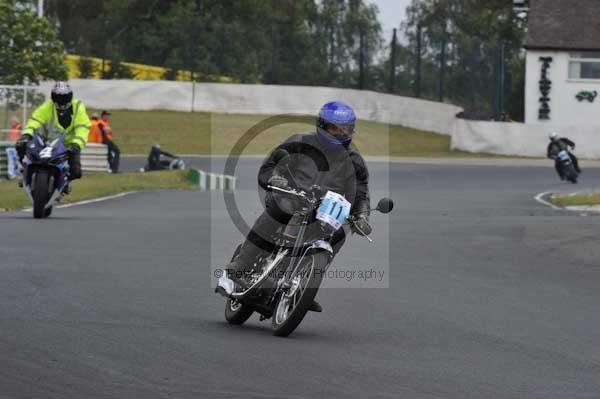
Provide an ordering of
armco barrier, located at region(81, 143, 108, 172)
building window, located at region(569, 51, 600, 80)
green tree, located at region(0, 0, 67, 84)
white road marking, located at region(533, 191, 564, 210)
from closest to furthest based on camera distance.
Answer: white road marking, located at region(533, 191, 564, 210) → armco barrier, located at region(81, 143, 108, 172) → green tree, located at region(0, 0, 67, 84) → building window, located at region(569, 51, 600, 80)

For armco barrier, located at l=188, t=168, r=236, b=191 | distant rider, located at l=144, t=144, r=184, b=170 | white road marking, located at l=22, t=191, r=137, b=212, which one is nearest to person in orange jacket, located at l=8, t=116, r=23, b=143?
armco barrier, located at l=188, t=168, r=236, b=191

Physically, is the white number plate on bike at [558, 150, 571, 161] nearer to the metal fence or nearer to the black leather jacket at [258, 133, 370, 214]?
the metal fence

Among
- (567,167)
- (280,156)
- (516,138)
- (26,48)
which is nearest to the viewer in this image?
(280,156)

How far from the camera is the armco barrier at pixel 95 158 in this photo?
112 feet

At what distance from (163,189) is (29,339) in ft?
67.6

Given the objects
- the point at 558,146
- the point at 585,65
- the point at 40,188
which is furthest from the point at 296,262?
the point at 585,65

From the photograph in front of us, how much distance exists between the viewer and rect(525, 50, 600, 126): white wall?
4631cm

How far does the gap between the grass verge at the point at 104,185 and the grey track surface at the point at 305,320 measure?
393cm

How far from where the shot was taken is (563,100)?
153 feet

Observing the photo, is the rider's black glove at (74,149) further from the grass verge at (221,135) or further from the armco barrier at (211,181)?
the grass verge at (221,135)

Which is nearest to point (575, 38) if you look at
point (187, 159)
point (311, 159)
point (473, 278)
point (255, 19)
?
point (187, 159)

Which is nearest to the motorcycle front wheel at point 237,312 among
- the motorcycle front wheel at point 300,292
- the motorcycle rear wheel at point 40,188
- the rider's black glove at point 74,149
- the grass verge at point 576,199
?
the motorcycle front wheel at point 300,292

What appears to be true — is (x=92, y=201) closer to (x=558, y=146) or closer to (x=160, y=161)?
(x=160, y=161)

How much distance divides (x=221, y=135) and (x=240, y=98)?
5.18 meters
